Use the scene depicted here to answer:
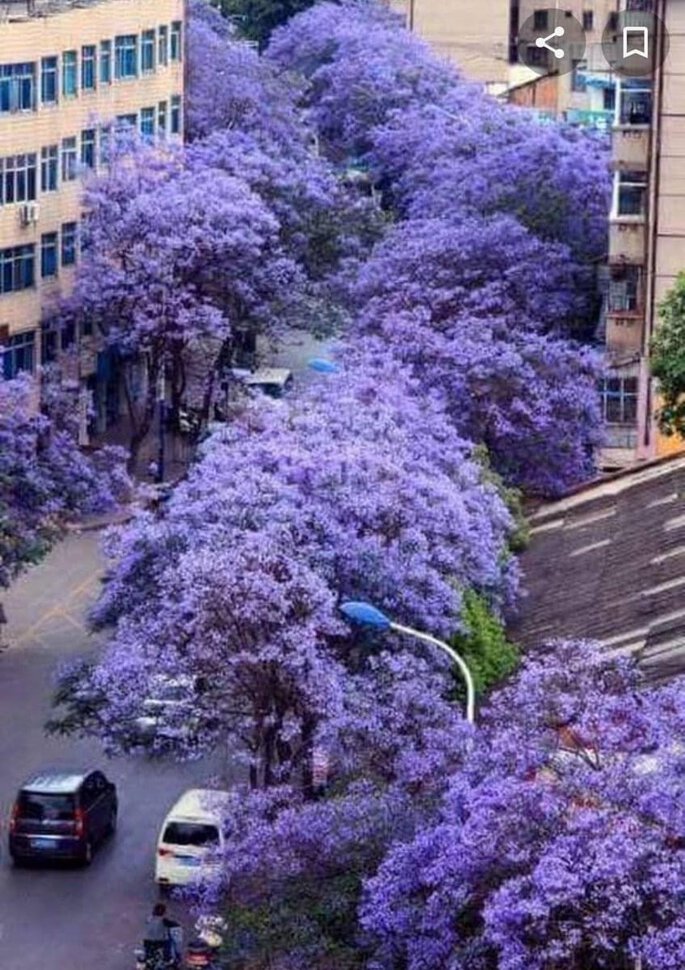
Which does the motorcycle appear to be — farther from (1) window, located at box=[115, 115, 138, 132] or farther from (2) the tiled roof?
(1) window, located at box=[115, 115, 138, 132]

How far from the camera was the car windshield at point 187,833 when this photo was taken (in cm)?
3131

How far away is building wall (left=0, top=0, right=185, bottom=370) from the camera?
53562 millimetres

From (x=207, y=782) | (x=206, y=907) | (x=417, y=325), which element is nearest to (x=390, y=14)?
(x=417, y=325)

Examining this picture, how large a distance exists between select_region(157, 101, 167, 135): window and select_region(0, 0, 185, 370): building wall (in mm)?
1118

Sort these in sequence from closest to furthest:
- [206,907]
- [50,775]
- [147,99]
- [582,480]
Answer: [206,907], [50,775], [582,480], [147,99]

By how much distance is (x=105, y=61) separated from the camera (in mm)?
58125

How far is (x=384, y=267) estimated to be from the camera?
53.8 metres

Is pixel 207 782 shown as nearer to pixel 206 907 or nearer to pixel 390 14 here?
pixel 206 907

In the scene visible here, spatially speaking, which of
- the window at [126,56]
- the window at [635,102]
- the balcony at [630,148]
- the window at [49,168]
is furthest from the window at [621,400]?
the window at [126,56]

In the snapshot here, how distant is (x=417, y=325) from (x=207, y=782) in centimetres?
1590

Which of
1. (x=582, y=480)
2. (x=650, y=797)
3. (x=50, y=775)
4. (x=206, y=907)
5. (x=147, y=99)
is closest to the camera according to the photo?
(x=650, y=797)

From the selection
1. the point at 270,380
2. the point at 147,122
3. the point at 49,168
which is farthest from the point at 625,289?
the point at 147,122
